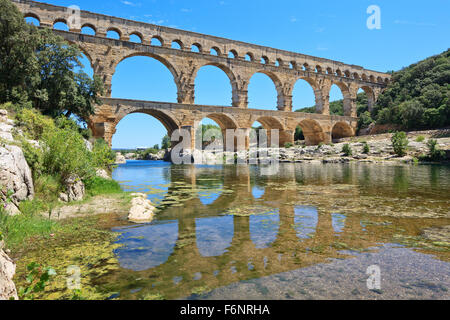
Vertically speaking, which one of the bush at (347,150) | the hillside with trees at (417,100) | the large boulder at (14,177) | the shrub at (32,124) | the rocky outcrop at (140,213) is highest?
the hillside with trees at (417,100)

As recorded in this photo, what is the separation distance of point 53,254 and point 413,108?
38831 millimetres

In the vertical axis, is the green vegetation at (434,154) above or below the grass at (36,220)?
above

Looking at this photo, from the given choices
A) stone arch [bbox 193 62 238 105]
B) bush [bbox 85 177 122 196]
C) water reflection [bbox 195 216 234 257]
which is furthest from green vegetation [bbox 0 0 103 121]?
stone arch [bbox 193 62 238 105]

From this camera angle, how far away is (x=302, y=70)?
3462 cm

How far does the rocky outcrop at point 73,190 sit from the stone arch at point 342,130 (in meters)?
36.9

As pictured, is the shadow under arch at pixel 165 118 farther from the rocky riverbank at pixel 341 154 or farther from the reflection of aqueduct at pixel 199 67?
the rocky riverbank at pixel 341 154

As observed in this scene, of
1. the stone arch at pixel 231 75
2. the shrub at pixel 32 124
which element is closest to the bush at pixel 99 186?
the shrub at pixel 32 124

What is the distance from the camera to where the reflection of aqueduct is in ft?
74.7

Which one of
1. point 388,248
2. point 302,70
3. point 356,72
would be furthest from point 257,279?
point 356,72

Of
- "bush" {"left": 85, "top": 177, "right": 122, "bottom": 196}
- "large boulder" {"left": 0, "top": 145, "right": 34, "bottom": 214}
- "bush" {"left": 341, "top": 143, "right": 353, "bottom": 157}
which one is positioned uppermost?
"bush" {"left": 341, "top": 143, "right": 353, "bottom": 157}

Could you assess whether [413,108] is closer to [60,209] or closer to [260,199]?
[260,199]

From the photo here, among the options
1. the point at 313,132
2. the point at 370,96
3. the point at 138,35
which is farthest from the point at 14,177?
the point at 370,96

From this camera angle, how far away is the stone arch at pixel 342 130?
126ft

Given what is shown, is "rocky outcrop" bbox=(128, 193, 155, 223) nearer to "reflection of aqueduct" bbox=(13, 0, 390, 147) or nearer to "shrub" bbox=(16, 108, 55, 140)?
"shrub" bbox=(16, 108, 55, 140)
